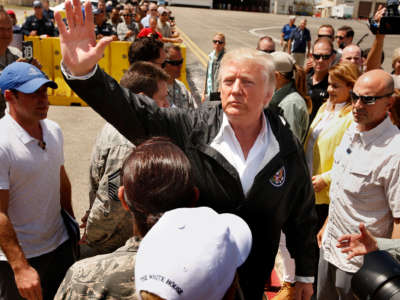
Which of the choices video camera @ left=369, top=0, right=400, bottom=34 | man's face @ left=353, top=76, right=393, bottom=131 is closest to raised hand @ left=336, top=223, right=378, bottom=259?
man's face @ left=353, top=76, right=393, bottom=131

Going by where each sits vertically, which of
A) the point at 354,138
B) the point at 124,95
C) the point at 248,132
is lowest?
the point at 354,138

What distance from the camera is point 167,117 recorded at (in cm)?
203

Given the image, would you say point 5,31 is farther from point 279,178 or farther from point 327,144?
point 279,178

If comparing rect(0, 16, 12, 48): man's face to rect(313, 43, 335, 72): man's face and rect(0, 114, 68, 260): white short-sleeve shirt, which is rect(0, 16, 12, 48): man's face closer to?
rect(0, 114, 68, 260): white short-sleeve shirt

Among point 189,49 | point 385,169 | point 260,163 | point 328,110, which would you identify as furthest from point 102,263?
point 189,49

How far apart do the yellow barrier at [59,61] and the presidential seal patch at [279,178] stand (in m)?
8.38

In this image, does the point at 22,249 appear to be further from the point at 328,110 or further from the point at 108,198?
the point at 328,110

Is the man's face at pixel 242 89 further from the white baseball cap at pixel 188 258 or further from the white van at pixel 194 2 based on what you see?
the white van at pixel 194 2

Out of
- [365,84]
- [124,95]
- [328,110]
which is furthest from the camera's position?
[328,110]

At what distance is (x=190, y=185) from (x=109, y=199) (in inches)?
46.2

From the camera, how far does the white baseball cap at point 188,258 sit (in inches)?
41.6

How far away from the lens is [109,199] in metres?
2.46

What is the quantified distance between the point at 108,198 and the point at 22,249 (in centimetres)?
59

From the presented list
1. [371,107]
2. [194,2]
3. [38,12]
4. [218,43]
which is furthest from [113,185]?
[194,2]
